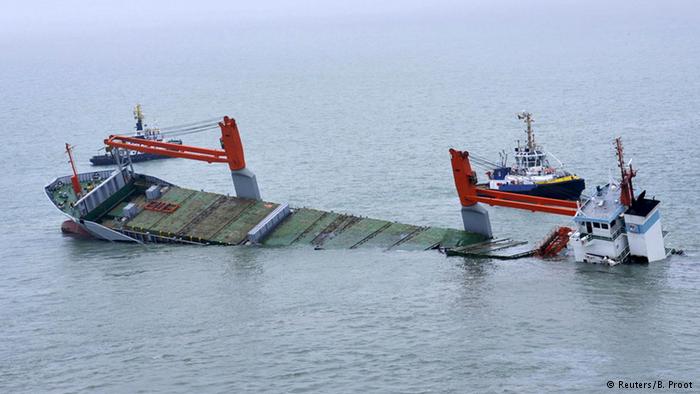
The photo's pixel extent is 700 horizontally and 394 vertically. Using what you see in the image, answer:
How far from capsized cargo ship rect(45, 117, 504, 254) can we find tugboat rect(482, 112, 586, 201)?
1592 cm

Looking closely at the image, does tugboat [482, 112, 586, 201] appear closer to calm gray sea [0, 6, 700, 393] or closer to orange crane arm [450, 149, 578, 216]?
calm gray sea [0, 6, 700, 393]

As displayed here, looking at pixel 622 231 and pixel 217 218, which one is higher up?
pixel 217 218

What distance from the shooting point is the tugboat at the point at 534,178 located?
91.2 meters

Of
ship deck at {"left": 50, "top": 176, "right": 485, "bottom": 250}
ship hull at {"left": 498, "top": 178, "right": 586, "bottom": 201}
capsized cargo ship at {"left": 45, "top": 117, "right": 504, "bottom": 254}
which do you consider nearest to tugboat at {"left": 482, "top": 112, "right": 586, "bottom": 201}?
ship hull at {"left": 498, "top": 178, "right": 586, "bottom": 201}

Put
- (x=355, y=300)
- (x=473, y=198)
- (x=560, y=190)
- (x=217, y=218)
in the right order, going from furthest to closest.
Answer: (x=560, y=190) < (x=217, y=218) < (x=473, y=198) < (x=355, y=300)

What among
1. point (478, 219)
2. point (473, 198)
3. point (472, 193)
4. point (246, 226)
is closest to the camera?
point (473, 198)

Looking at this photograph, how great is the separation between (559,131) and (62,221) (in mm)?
63350

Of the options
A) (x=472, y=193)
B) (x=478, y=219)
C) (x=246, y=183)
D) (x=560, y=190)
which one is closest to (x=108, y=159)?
(x=246, y=183)

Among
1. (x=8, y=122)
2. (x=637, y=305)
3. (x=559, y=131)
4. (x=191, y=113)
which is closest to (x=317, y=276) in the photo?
(x=637, y=305)

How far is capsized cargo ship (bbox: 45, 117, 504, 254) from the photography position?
78.1 meters

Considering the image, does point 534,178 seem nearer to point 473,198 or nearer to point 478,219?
point 478,219

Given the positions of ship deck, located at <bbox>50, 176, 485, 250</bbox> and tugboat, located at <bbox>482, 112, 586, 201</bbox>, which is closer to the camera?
ship deck, located at <bbox>50, 176, 485, 250</bbox>

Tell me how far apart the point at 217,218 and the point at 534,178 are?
99.3ft

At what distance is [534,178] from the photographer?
92.8 metres
